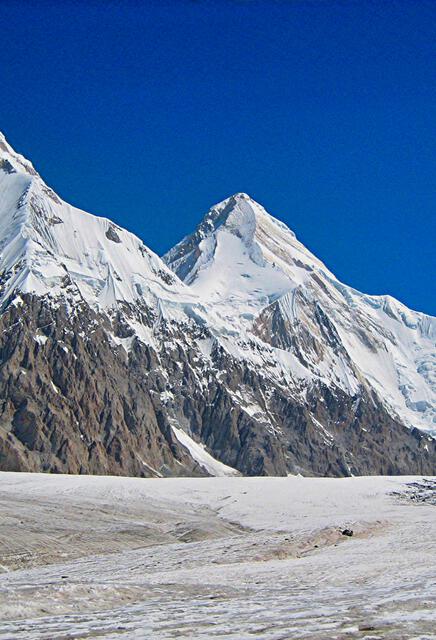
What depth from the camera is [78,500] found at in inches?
2859

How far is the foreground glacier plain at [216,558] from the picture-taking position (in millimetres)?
22328

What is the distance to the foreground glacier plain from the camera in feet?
73.3

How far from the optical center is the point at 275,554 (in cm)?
5106

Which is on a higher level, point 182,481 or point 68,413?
point 68,413

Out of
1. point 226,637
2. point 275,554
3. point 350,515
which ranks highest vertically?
point 350,515

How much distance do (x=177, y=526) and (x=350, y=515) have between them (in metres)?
17.4

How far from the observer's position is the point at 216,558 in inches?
1928

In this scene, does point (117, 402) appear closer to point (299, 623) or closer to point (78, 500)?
point (78, 500)

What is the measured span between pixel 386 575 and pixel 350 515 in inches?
1591

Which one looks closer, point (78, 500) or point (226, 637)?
point (226, 637)

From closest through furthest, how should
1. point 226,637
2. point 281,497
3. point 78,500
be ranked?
1. point 226,637
2. point 78,500
3. point 281,497

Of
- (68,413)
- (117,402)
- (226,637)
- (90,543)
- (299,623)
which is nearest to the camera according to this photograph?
(226,637)

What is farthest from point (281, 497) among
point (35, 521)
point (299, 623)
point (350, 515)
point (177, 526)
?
point (299, 623)

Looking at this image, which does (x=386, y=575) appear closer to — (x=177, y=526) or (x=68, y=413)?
(x=177, y=526)
